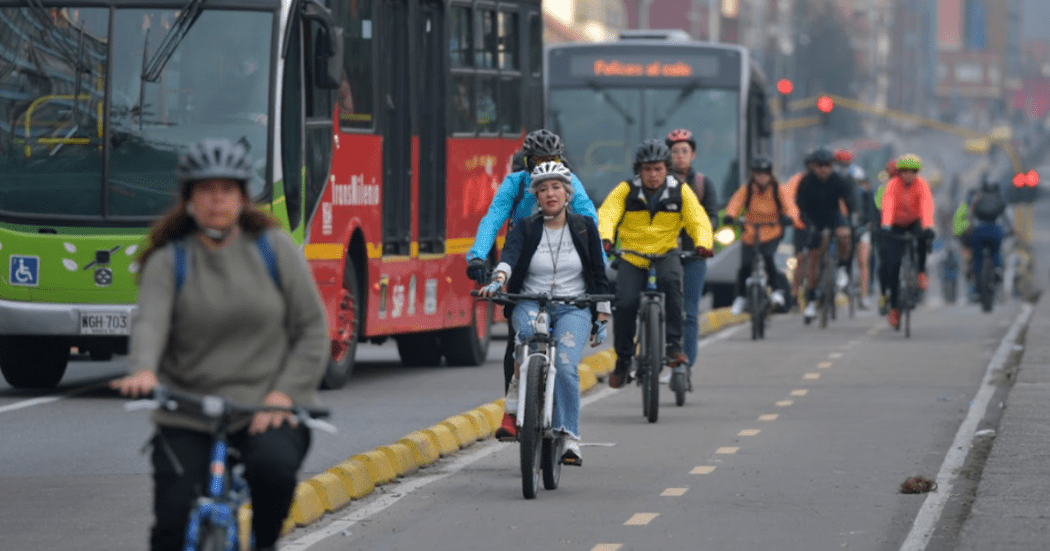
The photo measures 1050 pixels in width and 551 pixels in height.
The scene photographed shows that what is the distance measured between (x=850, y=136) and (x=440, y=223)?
162m

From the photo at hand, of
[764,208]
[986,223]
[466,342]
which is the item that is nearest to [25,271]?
[466,342]

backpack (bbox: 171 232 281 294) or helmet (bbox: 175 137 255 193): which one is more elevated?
helmet (bbox: 175 137 255 193)

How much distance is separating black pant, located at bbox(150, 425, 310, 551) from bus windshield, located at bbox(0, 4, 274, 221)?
28.8 feet

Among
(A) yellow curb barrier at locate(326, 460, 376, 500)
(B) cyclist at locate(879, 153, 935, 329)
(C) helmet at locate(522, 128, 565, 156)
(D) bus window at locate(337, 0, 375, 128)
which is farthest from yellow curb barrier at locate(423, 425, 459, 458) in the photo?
(B) cyclist at locate(879, 153, 935, 329)

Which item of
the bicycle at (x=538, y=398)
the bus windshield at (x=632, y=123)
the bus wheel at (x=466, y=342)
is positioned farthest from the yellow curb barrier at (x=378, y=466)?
the bus windshield at (x=632, y=123)

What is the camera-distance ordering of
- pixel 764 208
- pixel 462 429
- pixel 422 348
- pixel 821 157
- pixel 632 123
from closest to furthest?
pixel 462 429 → pixel 422 348 → pixel 764 208 → pixel 821 157 → pixel 632 123

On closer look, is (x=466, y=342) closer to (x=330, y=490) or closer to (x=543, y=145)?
(x=543, y=145)

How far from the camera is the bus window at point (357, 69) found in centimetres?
1619

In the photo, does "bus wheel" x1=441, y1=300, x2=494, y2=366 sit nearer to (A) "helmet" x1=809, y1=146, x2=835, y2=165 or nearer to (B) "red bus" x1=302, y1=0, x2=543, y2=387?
(B) "red bus" x1=302, y1=0, x2=543, y2=387

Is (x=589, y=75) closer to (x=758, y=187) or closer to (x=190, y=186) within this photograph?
(x=758, y=187)

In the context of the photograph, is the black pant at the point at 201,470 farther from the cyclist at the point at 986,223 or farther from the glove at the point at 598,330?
the cyclist at the point at 986,223

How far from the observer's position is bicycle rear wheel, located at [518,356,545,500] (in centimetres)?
1002

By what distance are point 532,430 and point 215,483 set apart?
4.16 meters

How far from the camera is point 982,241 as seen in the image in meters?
31.2
